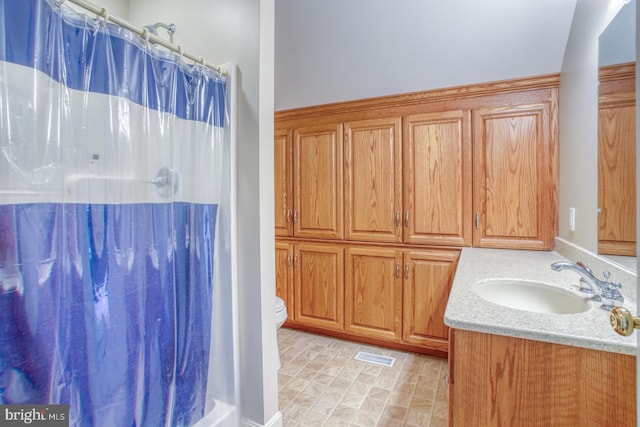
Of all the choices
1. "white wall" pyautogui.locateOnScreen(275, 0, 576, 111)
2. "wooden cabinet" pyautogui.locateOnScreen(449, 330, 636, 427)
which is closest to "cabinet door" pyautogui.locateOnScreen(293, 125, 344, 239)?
"white wall" pyautogui.locateOnScreen(275, 0, 576, 111)

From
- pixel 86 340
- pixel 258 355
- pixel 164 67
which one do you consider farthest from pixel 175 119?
pixel 258 355

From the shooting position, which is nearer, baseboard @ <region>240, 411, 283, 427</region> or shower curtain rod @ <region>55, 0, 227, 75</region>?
shower curtain rod @ <region>55, 0, 227, 75</region>

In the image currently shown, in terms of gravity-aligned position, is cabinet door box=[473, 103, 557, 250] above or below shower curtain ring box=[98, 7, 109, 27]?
below

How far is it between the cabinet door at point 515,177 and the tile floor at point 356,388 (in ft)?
3.42

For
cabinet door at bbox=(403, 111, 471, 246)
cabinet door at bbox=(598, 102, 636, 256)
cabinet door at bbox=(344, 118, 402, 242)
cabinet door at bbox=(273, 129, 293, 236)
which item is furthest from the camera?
cabinet door at bbox=(273, 129, 293, 236)

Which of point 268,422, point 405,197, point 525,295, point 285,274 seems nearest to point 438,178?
point 405,197

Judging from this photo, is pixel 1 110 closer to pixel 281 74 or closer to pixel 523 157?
pixel 281 74

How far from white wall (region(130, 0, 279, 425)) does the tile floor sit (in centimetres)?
36

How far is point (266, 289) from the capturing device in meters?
1.48

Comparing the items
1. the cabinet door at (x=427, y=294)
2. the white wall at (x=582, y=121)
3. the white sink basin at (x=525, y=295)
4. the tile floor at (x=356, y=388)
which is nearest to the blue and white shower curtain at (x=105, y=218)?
the tile floor at (x=356, y=388)

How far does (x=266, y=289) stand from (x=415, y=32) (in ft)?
6.01

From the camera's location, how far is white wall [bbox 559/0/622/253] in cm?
137

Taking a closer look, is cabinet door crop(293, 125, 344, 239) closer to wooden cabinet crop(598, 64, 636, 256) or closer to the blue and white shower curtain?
the blue and white shower curtain

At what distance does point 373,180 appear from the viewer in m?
2.50
